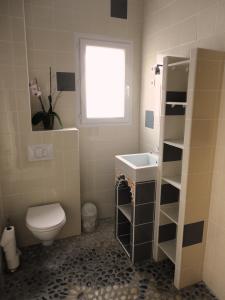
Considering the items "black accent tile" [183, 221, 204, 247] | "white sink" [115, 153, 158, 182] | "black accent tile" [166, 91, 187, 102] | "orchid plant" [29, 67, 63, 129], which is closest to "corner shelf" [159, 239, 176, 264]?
"black accent tile" [183, 221, 204, 247]

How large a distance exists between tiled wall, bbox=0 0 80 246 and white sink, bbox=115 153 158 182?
513mm

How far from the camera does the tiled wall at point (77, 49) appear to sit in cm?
231

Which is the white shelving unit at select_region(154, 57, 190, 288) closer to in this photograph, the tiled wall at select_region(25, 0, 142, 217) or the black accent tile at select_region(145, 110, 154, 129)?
the black accent tile at select_region(145, 110, 154, 129)

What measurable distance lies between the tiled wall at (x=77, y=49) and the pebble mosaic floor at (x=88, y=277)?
0.71 metres

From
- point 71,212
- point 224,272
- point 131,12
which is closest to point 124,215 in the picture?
point 71,212

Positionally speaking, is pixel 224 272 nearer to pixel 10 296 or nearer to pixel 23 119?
pixel 10 296

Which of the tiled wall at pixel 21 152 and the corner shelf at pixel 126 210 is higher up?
the tiled wall at pixel 21 152

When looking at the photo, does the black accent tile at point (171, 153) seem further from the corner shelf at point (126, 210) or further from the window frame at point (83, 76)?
the window frame at point (83, 76)

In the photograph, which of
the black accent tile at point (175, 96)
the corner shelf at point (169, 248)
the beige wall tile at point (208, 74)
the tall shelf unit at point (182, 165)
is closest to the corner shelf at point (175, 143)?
the tall shelf unit at point (182, 165)

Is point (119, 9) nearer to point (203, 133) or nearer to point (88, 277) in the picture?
point (203, 133)

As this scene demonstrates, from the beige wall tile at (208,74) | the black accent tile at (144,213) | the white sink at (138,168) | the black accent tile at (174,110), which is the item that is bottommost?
the black accent tile at (144,213)

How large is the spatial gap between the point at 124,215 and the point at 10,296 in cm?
121

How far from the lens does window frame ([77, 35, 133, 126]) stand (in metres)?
2.49

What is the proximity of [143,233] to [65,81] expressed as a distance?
1.76m
